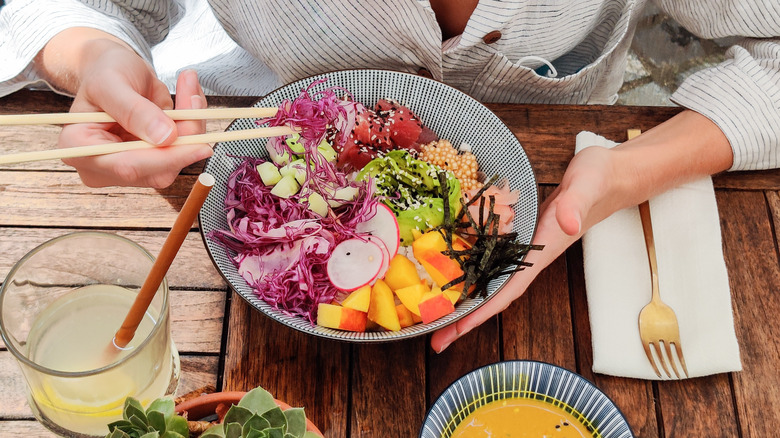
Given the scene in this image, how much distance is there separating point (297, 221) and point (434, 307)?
0.29 meters

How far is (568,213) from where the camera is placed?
969 millimetres

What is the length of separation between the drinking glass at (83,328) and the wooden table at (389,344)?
178 mm

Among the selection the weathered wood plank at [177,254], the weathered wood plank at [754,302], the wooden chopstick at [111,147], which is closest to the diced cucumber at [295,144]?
the wooden chopstick at [111,147]

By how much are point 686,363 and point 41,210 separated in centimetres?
112

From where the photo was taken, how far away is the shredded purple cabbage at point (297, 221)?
1.03 metres

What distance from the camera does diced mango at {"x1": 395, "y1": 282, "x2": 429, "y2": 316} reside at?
96cm

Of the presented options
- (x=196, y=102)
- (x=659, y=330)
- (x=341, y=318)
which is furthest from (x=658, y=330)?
(x=196, y=102)

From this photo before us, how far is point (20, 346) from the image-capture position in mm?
771

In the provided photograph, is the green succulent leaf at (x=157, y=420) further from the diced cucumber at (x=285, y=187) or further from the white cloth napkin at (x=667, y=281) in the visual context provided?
the white cloth napkin at (x=667, y=281)

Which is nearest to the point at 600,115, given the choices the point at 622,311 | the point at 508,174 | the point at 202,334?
the point at 508,174

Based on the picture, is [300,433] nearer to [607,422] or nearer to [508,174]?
[607,422]

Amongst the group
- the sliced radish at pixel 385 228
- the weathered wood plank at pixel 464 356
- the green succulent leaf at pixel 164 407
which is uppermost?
the sliced radish at pixel 385 228

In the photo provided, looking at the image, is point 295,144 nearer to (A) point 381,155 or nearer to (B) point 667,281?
(A) point 381,155

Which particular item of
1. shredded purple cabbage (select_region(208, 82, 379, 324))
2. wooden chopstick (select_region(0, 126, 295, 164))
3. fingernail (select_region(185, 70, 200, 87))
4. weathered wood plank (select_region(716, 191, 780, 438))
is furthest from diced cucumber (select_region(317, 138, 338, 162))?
weathered wood plank (select_region(716, 191, 780, 438))
